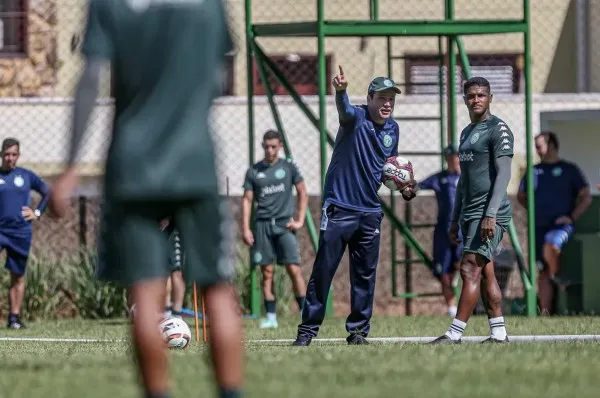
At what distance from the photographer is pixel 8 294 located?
1783 centimetres

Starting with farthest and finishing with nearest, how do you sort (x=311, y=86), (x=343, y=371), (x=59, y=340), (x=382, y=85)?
(x=311, y=86), (x=59, y=340), (x=382, y=85), (x=343, y=371)

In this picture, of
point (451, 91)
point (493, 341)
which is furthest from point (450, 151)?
point (493, 341)

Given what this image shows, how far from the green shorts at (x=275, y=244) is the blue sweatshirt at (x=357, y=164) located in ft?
15.7

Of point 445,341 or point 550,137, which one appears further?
point 550,137

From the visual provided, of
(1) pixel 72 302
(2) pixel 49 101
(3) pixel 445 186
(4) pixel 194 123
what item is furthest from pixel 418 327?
(4) pixel 194 123

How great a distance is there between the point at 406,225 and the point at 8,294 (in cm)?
480

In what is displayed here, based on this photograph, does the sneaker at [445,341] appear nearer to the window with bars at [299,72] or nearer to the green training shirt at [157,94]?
the green training shirt at [157,94]

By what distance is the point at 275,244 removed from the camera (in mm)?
17062

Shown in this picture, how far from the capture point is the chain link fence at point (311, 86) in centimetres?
1916

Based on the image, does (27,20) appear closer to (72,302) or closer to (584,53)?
(72,302)

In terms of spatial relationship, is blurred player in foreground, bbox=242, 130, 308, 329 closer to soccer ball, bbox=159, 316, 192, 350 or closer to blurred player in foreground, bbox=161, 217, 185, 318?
blurred player in foreground, bbox=161, 217, 185, 318

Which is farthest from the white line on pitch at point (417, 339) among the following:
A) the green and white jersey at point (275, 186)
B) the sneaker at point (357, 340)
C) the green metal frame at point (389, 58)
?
the green metal frame at point (389, 58)

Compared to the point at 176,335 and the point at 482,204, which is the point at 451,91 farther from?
the point at 176,335

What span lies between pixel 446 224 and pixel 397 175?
639cm
